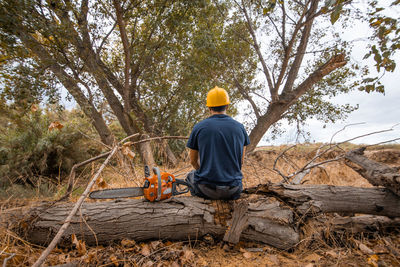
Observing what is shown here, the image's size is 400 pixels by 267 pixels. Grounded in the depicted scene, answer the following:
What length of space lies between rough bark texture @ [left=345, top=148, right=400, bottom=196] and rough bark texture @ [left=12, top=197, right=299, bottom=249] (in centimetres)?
109

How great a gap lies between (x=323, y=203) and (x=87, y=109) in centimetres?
458

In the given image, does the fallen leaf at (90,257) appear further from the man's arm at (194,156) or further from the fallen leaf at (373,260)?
the fallen leaf at (373,260)

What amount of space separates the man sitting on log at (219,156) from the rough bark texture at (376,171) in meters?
1.48

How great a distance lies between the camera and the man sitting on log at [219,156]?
2.27 m

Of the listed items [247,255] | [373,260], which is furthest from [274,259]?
[373,260]

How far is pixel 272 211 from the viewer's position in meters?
2.16

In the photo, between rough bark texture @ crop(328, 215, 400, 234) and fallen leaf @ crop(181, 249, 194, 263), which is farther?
rough bark texture @ crop(328, 215, 400, 234)

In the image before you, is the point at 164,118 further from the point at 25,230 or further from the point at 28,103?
the point at 25,230

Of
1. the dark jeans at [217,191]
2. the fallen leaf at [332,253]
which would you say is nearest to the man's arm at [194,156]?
the dark jeans at [217,191]

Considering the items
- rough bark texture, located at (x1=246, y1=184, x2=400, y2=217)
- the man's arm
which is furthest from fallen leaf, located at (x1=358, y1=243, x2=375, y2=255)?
the man's arm

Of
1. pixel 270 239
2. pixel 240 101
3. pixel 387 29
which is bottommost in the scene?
pixel 270 239

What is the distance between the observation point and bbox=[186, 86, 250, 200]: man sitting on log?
2266 millimetres

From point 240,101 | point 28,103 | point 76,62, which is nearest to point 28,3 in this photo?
point 76,62

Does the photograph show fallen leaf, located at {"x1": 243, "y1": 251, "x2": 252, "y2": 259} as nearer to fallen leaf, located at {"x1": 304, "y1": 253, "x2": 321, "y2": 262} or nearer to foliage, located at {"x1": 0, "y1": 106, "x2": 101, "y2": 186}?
fallen leaf, located at {"x1": 304, "y1": 253, "x2": 321, "y2": 262}
